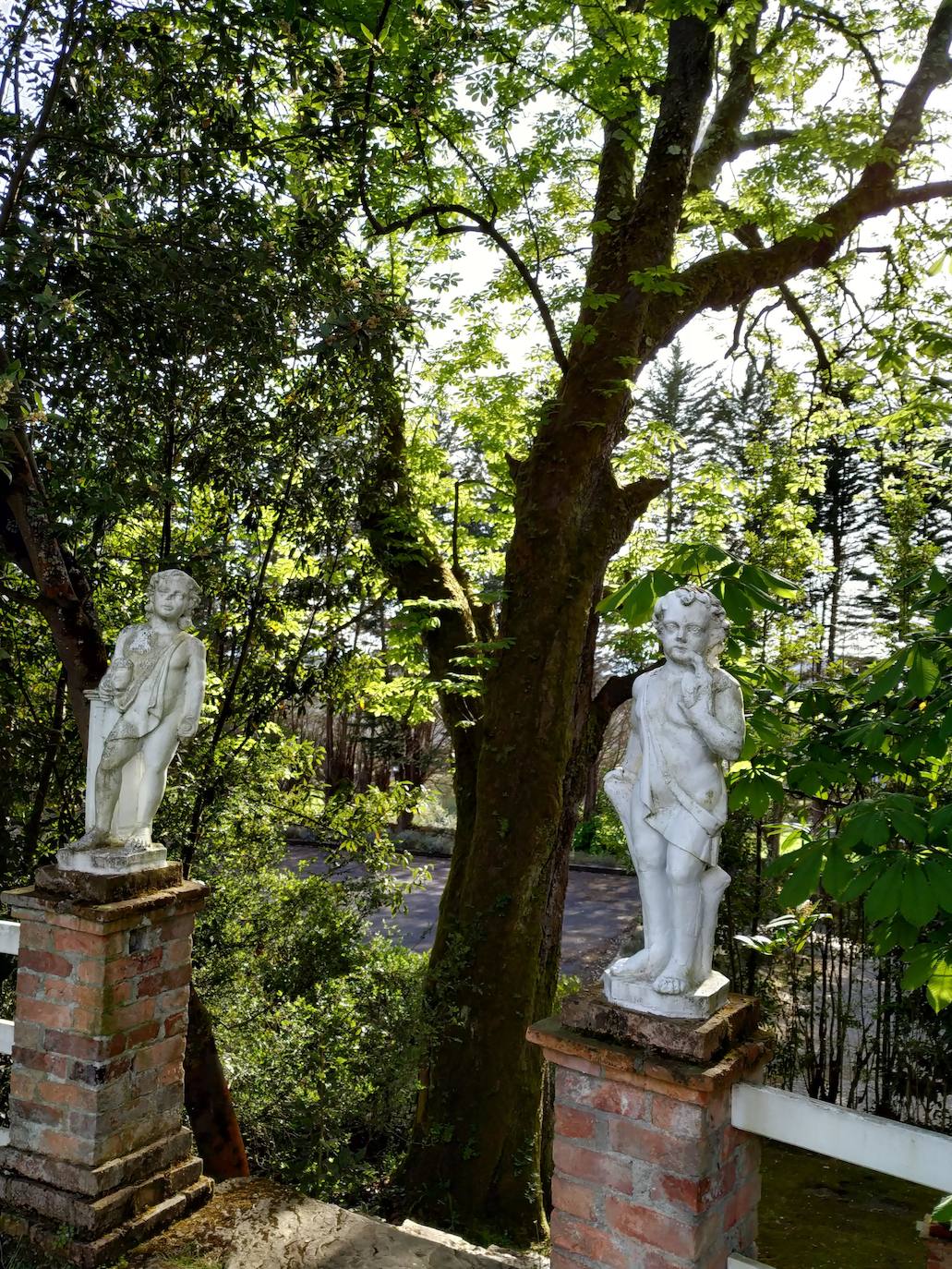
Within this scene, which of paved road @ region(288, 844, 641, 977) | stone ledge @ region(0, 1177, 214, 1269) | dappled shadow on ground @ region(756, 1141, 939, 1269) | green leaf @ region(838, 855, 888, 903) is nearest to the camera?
green leaf @ region(838, 855, 888, 903)

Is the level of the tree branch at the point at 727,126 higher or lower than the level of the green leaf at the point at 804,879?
higher

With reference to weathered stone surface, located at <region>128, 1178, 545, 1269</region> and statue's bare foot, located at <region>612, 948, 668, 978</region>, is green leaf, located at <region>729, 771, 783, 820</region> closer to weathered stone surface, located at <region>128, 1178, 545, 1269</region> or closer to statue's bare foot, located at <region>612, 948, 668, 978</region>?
statue's bare foot, located at <region>612, 948, 668, 978</region>

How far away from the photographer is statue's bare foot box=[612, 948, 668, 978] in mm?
2627

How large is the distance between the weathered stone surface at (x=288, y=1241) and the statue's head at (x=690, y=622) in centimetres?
230

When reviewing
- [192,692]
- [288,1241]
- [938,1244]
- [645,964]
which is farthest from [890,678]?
[288,1241]

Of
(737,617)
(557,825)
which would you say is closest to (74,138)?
(737,617)

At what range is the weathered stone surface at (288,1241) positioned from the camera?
10.3 ft

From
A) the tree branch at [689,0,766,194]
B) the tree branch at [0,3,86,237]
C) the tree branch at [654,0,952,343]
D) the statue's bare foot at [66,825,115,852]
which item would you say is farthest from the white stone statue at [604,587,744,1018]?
the tree branch at [689,0,766,194]

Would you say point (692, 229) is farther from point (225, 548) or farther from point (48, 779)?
point (48, 779)

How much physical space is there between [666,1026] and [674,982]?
0.39 feet

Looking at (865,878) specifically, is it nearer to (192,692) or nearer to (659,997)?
(659,997)

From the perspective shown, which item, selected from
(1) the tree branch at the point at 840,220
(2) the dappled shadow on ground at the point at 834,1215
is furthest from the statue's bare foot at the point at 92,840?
(1) the tree branch at the point at 840,220

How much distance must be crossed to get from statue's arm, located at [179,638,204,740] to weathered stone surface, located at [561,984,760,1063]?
5.36 feet

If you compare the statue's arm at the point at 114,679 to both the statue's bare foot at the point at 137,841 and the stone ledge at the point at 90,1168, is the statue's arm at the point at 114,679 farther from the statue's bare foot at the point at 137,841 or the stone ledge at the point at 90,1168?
the stone ledge at the point at 90,1168
